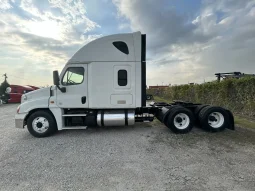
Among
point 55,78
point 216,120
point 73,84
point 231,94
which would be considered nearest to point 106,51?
point 73,84

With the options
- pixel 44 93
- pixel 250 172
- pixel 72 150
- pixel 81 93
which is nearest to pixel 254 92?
pixel 250 172

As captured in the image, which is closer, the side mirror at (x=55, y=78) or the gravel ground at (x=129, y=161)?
the gravel ground at (x=129, y=161)

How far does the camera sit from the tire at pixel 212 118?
605cm

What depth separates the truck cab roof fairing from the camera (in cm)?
605

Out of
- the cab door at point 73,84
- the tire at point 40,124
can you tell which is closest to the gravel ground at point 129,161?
the tire at point 40,124

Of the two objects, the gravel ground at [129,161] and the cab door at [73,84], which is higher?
the cab door at [73,84]

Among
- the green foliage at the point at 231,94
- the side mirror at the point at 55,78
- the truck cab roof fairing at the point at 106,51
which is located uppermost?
the truck cab roof fairing at the point at 106,51

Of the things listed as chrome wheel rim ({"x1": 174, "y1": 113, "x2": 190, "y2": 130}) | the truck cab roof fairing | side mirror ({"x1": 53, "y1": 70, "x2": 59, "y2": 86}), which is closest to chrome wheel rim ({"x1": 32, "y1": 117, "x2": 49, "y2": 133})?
side mirror ({"x1": 53, "y1": 70, "x2": 59, "y2": 86})

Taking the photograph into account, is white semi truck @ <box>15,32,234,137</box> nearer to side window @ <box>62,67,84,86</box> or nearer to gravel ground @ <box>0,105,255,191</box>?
side window @ <box>62,67,84,86</box>

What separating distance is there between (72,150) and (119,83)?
2.67 m

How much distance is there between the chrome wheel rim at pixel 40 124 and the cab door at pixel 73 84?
72cm

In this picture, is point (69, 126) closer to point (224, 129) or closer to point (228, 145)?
point (228, 145)

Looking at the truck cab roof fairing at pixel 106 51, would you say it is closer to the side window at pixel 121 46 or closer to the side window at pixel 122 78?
the side window at pixel 121 46

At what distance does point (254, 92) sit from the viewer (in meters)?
8.51
